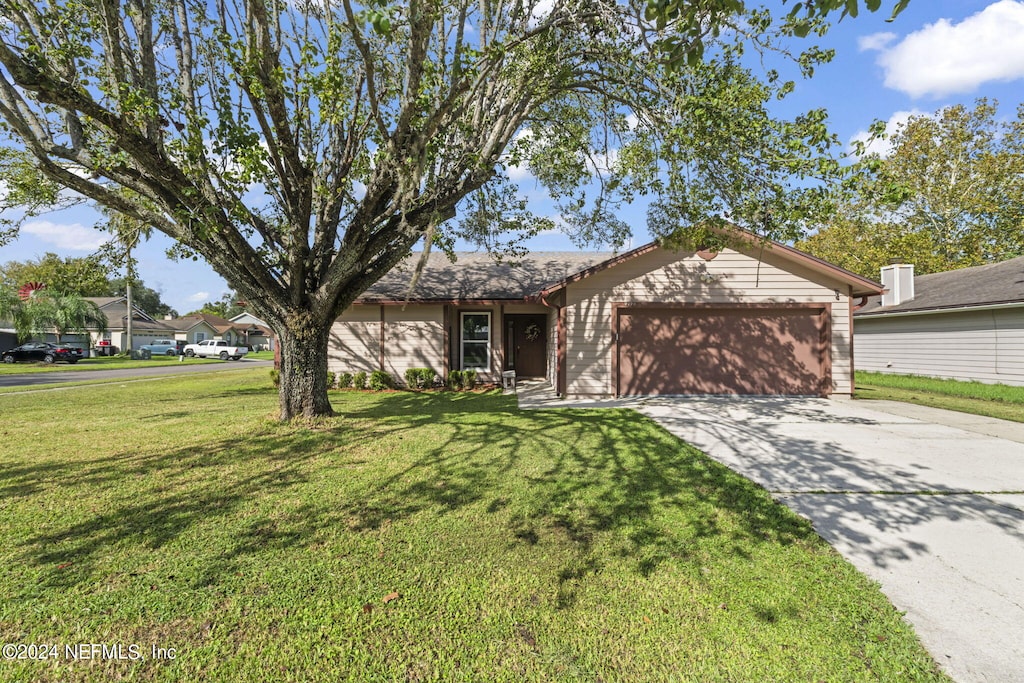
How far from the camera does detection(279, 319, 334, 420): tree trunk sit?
756 cm

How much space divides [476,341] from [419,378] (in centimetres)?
207

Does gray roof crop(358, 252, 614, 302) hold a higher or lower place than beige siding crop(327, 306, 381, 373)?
higher

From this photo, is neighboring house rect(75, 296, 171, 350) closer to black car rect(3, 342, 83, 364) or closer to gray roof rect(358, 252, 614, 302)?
black car rect(3, 342, 83, 364)

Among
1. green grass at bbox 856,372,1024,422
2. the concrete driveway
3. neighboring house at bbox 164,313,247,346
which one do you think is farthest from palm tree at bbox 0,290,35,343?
green grass at bbox 856,372,1024,422

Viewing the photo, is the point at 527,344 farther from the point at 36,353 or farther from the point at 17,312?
the point at 17,312

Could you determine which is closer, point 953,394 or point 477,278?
point 953,394

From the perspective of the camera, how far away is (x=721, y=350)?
11477 millimetres

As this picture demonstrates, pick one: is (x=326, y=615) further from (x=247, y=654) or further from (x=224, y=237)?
(x=224, y=237)

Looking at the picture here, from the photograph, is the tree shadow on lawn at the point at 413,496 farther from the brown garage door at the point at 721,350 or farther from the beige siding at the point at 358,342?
the beige siding at the point at 358,342

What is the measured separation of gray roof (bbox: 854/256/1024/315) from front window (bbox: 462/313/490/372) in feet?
47.2

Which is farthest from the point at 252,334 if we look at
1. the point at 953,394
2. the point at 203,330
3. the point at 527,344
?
the point at 953,394

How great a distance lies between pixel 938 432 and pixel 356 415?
33.2 feet

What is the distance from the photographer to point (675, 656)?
7.54 feet

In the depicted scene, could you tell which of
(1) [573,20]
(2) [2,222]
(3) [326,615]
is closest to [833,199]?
(1) [573,20]
